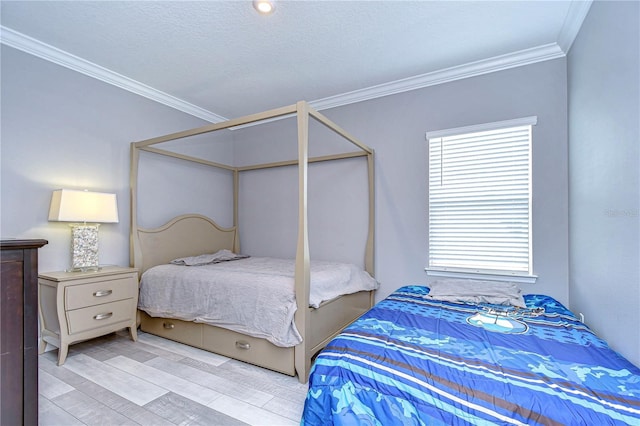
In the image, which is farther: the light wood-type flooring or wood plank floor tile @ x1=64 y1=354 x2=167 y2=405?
wood plank floor tile @ x1=64 y1=354 x2=167 y2=405

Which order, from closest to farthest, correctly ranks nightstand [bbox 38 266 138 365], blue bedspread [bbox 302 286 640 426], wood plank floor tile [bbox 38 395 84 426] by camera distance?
blue bedspread [bbox 302 286 640 426] → wood plank floor tile [bbox 38 395 84 426] → nightstand [bbox 38 266 138 365]

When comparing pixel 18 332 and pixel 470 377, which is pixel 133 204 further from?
pixel 470 377

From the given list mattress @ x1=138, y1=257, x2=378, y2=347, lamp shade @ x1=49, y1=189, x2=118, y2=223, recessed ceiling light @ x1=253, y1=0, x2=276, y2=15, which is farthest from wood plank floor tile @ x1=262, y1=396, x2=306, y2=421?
recessed ceiling light @ x1=253, y1=0, x2=276, y2=15

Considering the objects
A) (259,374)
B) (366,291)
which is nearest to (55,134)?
(259,374)

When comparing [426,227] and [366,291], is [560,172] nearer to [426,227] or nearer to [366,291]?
[426,227]

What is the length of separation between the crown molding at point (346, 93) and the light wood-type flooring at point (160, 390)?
8.30ft

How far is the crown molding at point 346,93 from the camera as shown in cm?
244

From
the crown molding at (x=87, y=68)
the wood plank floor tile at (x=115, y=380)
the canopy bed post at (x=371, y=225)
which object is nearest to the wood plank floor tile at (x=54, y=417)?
the wood plank floor tile at (x=115, y=380)

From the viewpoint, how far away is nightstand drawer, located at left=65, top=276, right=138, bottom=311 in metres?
2.31

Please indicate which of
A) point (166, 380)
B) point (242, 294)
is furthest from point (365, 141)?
point (166, 380)

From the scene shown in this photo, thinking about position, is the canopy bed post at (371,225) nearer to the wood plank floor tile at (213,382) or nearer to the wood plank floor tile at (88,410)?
the wood plank floor tile at (213,382)

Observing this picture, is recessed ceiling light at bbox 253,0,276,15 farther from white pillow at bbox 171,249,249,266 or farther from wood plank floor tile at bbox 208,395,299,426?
wood plank floor tile at bbox 208,395,299,426

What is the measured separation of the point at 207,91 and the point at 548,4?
3.10 metres

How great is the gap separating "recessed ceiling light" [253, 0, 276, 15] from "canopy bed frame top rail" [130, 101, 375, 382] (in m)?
0.65
